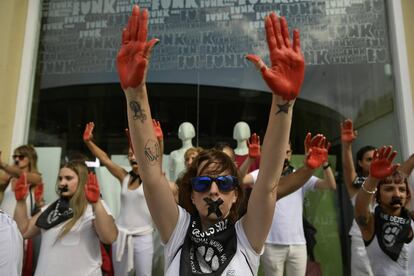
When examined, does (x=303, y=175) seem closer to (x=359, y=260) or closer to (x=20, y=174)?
(x=359, y=260)

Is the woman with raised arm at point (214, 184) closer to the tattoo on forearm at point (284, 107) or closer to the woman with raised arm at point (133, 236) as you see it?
the tattoo on forearm at point (284, 107)

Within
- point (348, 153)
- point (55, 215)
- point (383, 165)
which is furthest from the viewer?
point (348, 153)

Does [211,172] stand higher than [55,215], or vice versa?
[211,172]

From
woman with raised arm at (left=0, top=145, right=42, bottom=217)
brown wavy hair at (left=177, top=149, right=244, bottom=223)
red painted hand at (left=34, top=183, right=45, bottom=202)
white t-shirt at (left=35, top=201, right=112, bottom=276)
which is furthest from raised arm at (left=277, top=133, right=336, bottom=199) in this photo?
red painted hand at (left=34, top=183, right=45, bottom=202)

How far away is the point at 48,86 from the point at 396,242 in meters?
4.30

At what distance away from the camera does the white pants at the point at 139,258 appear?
3301mm

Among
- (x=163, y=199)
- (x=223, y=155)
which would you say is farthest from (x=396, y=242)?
(x=163, y=199)

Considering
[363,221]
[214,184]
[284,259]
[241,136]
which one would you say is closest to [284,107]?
[214,184]

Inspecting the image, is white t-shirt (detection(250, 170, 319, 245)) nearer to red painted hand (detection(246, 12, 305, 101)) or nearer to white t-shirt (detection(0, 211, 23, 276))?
white t-shirt (detection(0, 211, 23, 276))

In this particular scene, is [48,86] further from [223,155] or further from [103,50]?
[223,155]

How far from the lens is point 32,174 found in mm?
3725

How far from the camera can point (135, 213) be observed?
3424mm

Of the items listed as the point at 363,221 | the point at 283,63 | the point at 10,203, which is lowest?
the point at 363,221

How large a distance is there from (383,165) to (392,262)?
1.99 ft
